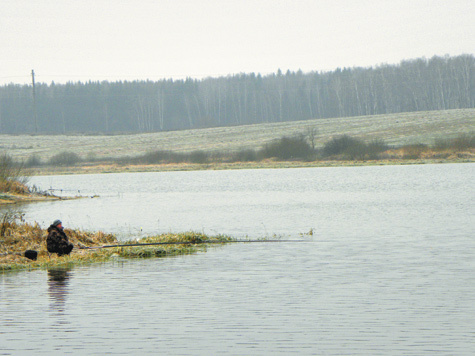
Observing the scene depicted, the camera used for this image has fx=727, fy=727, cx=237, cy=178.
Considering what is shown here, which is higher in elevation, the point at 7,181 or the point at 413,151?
the point at 413,151

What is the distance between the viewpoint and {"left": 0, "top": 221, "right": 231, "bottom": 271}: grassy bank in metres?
20.5

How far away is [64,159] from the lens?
108 m

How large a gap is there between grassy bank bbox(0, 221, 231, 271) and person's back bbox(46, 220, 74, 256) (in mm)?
227

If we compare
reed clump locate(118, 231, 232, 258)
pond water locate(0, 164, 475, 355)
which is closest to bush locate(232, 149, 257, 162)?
pond water locate(0, 164, 475, 355)

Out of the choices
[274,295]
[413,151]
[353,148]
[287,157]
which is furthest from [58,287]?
[287,157]

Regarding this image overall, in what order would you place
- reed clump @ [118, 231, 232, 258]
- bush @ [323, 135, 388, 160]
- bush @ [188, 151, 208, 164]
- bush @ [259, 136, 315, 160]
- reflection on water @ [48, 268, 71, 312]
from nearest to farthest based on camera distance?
1. reflection on water @ [48, 268, 71, 312]
2. reed clump @ [118, 231, 232, 258]
3. bush @ [323, 135, 388, 160]
4. bush @ [259, 136, 315, 160]
5. bush @ [188, 151, 208, 164]

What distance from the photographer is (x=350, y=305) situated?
1412 centimetres

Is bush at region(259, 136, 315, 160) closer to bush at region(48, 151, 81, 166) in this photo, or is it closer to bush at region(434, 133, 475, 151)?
bush at region(434, 133, 475, 151)

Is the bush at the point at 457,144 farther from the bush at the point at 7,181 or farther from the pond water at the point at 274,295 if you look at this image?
the pond water at the point at 274,295

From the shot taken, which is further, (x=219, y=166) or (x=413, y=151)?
(x=219, y=166)

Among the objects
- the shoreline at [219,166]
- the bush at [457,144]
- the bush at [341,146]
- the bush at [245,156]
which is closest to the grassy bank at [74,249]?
the shoreline at [219,166]

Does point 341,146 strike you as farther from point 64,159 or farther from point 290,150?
point 64,159

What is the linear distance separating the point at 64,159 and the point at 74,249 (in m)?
88.1

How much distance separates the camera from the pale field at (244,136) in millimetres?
103188
